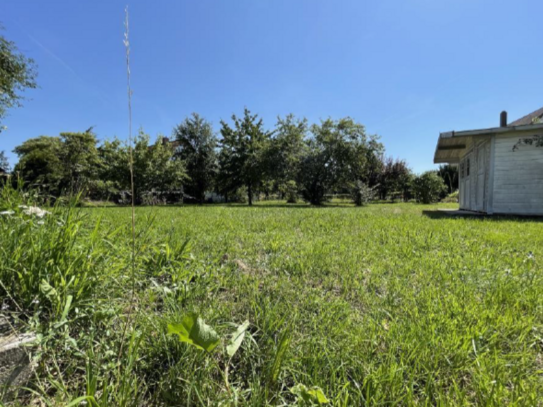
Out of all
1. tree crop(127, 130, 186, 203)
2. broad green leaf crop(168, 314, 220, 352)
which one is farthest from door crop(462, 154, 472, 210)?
tree crop(127, 130, 186, 203)

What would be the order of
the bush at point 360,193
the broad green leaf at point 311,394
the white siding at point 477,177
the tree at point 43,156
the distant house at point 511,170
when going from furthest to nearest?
the tree at point 43,156 → the bush at point 360,193 → the white siding at point 477,177 → the distant house at point 511,170 → the broad green leaf at point 311,394

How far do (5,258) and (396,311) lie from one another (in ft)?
7.12

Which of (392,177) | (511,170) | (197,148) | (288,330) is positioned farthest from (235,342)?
(392,177)

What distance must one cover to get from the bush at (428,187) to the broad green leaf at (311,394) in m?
19.9

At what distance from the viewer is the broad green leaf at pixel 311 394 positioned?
0.81m

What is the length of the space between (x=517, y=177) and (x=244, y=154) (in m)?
12.8

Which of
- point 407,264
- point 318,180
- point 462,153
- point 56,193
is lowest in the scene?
point 407,264

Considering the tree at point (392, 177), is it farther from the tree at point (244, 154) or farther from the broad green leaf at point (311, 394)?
the broad green leaf at point (311, 394)

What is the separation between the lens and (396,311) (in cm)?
154

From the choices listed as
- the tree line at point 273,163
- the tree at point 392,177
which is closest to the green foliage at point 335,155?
the tree line at point 273,163

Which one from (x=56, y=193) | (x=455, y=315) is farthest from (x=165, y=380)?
(x=56, y=193)

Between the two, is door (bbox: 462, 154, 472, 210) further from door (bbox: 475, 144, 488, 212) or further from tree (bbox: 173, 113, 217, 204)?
tree (bbox: 173, 113, 217, 204)

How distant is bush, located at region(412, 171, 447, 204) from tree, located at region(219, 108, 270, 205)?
11.6 metres

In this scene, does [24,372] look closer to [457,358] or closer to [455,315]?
[457,358]
